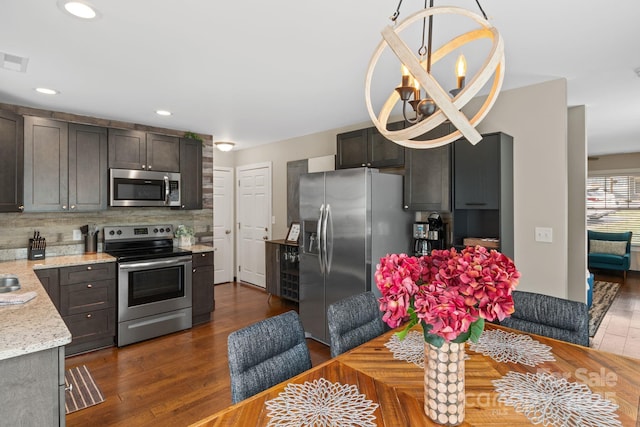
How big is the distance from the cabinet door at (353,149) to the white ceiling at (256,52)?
0.29m

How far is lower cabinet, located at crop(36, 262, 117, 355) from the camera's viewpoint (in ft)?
10.6

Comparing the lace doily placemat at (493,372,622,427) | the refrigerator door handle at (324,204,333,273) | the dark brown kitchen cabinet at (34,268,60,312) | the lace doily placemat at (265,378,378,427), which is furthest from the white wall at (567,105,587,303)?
the dark brown kitchen cabinet at (34,268,60,312)

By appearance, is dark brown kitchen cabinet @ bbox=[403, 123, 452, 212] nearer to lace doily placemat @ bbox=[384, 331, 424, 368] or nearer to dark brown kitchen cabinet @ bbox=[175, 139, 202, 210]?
lace doily placemat @ bbox=[384, 331, 424, 368]

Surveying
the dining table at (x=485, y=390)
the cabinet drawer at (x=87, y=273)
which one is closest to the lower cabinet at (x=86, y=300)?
the cabinet drawer at (x=87, y=273)

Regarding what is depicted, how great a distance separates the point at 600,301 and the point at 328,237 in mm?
4595

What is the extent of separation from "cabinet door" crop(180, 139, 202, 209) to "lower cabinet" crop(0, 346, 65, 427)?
10.1ft

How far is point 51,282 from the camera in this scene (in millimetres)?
3197

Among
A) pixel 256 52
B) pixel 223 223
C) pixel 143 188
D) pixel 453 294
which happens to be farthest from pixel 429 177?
pixel 223 223

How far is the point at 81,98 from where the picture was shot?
3.33 metres

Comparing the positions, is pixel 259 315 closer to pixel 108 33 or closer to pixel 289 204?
pixel 289 204

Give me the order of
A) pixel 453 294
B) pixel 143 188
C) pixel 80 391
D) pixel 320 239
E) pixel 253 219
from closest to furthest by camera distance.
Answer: pixel 453 294 < pixel 80 391 < pixel 320 239 < pixel 143 188 < pixel 253 219

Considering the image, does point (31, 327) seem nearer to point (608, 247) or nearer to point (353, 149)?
point (353, 149)

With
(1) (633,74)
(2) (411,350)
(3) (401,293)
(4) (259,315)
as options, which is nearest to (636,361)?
(2) (411,350)

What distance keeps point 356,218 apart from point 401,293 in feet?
7.40
